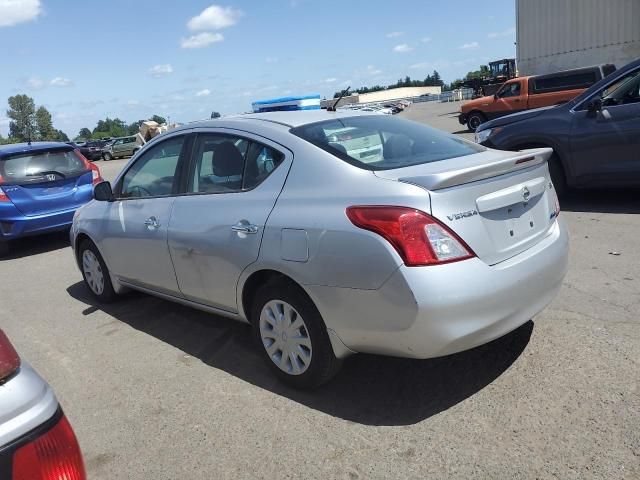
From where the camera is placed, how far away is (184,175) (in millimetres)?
4090

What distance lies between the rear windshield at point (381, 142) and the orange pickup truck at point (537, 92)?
48.2 ft

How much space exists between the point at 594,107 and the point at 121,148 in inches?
1529

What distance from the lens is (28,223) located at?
316 inches

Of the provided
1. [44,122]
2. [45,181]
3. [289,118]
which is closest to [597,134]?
[289,118]

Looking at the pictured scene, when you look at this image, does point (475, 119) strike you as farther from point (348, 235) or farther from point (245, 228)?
point (348, 235)

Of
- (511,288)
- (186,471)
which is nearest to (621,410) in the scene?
(511,288)

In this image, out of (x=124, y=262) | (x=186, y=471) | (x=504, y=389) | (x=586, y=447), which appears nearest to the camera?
(x=586, y=447)

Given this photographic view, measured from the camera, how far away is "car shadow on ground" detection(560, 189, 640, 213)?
6.96m

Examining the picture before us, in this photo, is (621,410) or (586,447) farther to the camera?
(621,410)

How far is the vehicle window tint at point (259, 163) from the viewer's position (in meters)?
3.48

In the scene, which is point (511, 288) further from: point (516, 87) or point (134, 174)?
point (516, 87)

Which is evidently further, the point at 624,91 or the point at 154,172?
the point at 624,91

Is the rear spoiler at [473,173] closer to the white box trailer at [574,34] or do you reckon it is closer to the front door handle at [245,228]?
the front door handle at [245,228]

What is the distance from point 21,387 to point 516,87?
20.4 metres
